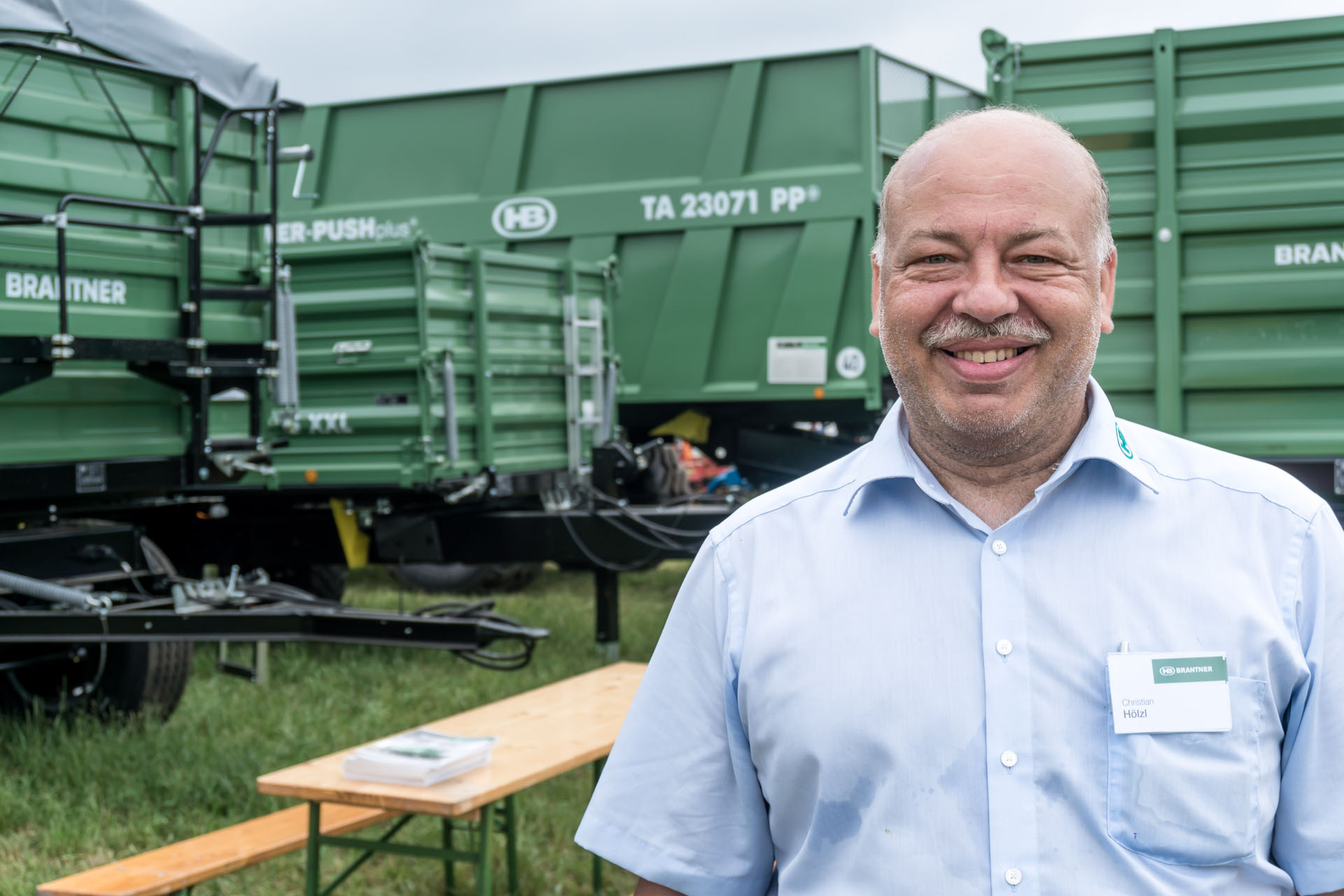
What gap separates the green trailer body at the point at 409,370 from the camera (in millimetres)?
6652

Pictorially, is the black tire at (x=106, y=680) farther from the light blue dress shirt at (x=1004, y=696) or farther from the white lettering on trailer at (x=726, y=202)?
the light blue dress shirt at (x=1004, y=696)

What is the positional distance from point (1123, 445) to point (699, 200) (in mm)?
6940

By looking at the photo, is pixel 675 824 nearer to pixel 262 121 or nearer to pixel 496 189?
pixel 262 121

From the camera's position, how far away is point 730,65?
8289mm

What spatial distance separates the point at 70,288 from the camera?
5199 mm

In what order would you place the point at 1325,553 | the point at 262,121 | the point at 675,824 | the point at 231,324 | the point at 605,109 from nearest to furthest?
the point at 1325,553 → the point at 675,824 → the point at 231,324 → the point at 262,121 → the point at 605,109

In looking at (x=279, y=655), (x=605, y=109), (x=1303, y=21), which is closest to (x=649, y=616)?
(x=279, y=655)

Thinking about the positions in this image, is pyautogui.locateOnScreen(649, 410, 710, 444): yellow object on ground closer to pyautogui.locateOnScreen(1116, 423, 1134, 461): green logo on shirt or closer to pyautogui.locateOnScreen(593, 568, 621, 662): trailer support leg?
pyautogui.locateOnScreen(593, 568, 621, 662): trailer support leg

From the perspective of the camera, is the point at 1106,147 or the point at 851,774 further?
the point at 1106,147

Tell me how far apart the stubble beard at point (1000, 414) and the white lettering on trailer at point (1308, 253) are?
5.20 metres

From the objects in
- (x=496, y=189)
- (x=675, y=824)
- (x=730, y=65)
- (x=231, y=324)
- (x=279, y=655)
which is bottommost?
(x=279, y=655)

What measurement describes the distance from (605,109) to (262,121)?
9.49ft

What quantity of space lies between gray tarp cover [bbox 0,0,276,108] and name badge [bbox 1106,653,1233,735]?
16.0ft

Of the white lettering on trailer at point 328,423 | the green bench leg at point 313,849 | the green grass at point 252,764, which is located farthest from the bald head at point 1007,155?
the white lettering on trailer at point 328,423
